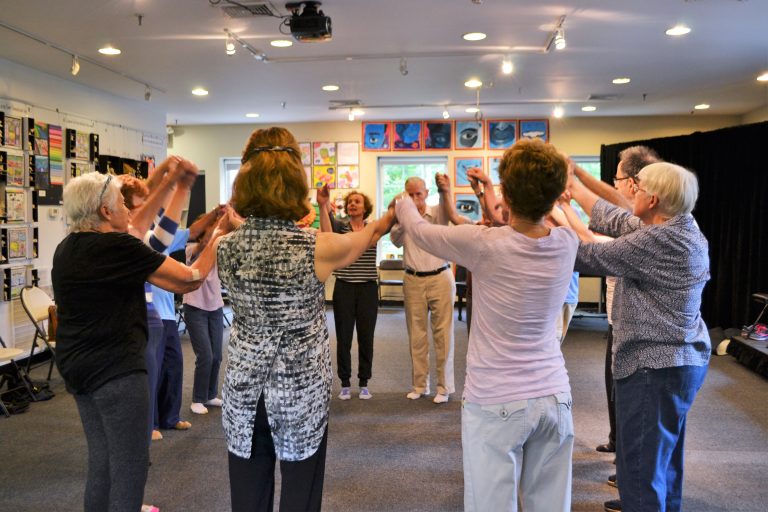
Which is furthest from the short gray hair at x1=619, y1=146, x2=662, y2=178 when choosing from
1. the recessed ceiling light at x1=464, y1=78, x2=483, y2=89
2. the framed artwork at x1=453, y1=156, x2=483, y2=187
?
the framed artwork at x1=453, y1=156, x2=483, y2=187

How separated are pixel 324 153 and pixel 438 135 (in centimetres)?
187

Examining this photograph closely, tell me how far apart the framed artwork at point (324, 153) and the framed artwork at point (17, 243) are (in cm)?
496

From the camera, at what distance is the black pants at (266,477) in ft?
6.11

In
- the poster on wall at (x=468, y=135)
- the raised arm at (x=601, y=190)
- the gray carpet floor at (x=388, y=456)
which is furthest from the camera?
the poster on wall at (x=468, y=135)

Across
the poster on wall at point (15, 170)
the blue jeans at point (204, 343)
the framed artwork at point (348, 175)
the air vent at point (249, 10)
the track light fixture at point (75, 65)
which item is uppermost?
the air vent at point (249, 10)

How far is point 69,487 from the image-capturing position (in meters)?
3.41

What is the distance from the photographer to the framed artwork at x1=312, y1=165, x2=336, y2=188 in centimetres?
1040

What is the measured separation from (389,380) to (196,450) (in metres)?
2.12

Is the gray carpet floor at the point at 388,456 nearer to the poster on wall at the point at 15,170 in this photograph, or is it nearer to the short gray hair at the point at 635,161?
the short gray hair at the point at 635,161

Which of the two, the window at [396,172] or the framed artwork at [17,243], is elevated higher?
the window at [396,172]

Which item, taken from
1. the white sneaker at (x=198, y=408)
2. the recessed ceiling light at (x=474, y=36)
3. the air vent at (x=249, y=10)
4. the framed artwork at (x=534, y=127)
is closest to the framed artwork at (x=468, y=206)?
the framed artwork at (x=534, y=127)

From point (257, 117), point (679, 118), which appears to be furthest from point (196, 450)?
point (679, 118)

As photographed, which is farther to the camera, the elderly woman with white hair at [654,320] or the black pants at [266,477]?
the elderly woman with white hair at [654,320]

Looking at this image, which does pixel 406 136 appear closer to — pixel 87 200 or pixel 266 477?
pixel 87 200
